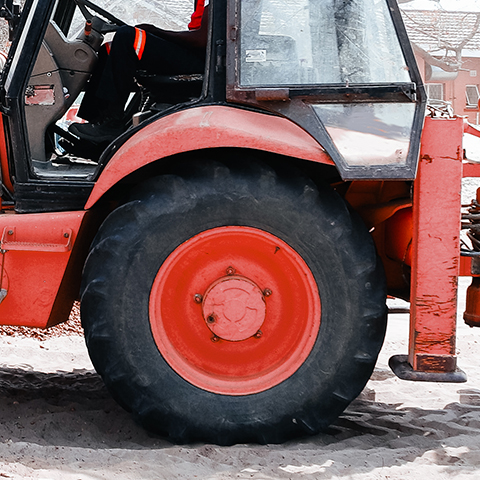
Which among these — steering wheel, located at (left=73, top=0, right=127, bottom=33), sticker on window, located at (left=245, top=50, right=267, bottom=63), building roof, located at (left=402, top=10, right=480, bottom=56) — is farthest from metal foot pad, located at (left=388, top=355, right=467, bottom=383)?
building roof, located at (left=402, top=10, right=480, bottom=56)

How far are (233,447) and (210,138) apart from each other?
1399mm

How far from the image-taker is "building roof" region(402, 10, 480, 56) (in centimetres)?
2089

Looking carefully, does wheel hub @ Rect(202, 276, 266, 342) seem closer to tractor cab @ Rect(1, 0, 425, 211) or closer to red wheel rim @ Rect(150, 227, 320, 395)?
red wheel rim @ Rect(150, 227, 320, 395)

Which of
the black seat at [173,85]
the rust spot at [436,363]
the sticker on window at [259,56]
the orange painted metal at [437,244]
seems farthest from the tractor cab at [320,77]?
the rust spot at [436,363]

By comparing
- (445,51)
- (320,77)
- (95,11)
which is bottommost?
(320,77)

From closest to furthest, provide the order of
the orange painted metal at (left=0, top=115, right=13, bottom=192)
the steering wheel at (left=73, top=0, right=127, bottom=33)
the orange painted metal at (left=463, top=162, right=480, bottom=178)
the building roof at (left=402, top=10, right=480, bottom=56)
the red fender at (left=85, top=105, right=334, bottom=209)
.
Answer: the red fender at (left=85, top=105, right=334, bottom=209) → the orange painted metal at (left=463, top=162, right=480, bottom=178) → the orange painted metal at (left=0, top=115, right=13, bottom=192) → the steering wheel at (left=73, top=0, right=127, bottom=33) → the building roof at (left=402, top=10, right=480, bottom=56)

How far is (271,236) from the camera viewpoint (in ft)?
9.87

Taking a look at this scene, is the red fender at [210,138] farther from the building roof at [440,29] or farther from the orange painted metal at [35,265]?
the building roof at [440,29]

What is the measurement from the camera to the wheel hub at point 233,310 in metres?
3.03

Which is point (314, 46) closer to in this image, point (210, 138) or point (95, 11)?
point (210, 138)

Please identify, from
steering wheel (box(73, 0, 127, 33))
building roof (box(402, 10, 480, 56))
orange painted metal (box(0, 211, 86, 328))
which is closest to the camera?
orange painted metal (box(0, 211, 86, 328))

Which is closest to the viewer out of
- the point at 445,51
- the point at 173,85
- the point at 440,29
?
the point at 173,85

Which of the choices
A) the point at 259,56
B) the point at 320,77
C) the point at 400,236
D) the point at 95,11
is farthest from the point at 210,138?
the point at 95,11

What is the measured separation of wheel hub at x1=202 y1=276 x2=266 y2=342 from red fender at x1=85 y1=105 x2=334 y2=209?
0.65m
